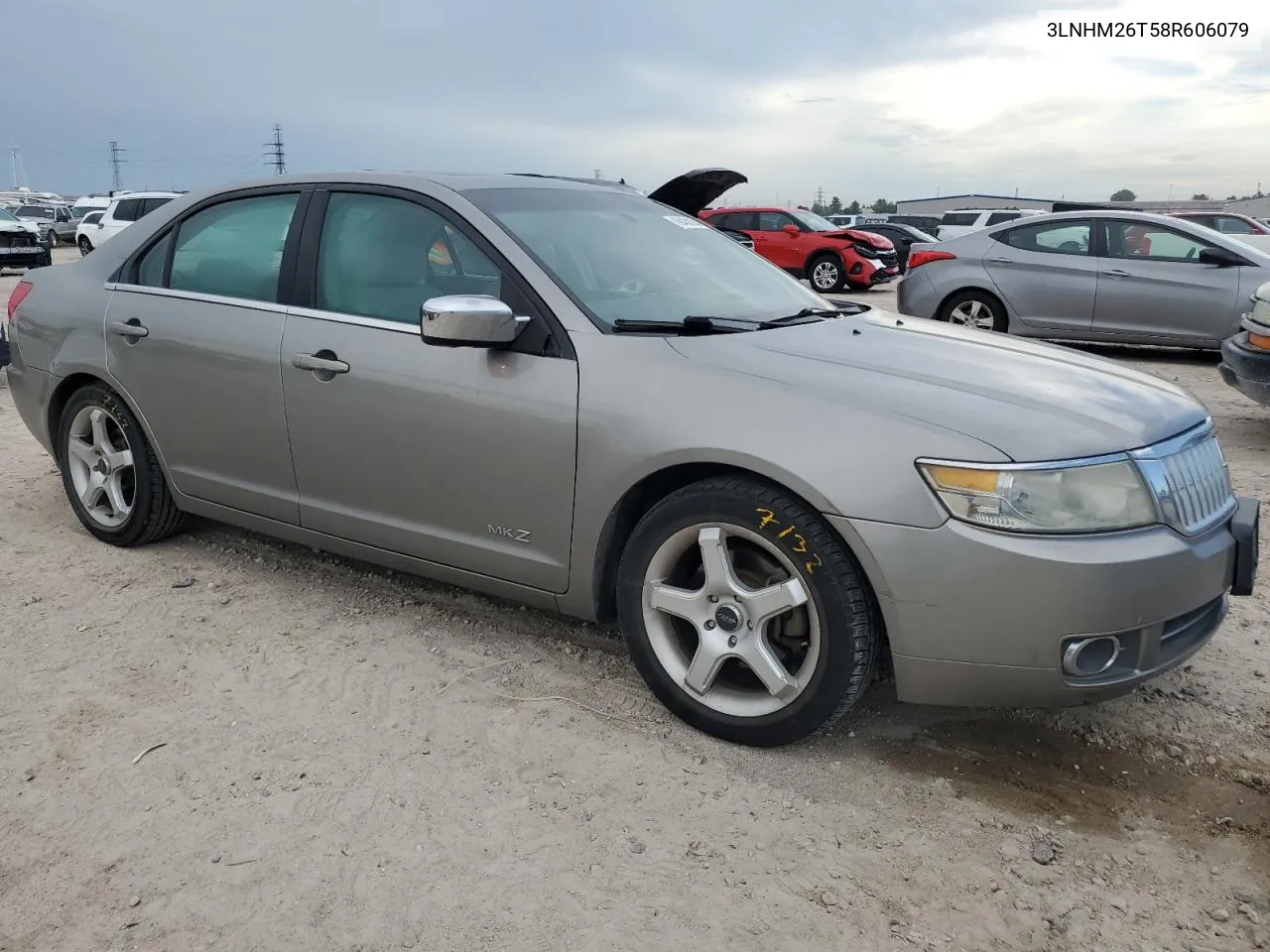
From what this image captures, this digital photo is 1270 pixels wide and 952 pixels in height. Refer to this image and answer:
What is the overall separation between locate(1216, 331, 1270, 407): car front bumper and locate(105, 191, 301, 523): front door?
5.44 meters

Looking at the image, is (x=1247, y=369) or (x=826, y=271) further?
(x=826, y=271)

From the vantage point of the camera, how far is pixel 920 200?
75312 mm

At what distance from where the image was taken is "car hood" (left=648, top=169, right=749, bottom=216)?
457 centimetres

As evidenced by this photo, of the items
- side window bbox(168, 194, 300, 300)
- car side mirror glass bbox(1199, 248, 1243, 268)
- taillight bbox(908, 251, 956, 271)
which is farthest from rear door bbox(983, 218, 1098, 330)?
side window bbox(168, 194, 300, 300)

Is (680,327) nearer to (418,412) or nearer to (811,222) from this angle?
(418,412)

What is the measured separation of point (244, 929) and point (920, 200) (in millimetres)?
79194

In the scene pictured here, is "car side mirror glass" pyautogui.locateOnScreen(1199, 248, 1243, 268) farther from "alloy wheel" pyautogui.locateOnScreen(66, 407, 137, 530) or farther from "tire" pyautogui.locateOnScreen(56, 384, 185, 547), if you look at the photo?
"alloy wheel" pyautogui.locateOnScreen(66, 407, 137, 530)

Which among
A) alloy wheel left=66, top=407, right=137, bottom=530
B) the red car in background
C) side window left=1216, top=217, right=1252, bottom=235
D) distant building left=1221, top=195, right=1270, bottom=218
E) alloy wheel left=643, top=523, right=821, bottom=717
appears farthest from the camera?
distant building left=1221, top=195, right=1270, bottom=218

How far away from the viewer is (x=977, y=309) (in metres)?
10.1

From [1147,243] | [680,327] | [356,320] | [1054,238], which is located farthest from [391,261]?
[1147,243]

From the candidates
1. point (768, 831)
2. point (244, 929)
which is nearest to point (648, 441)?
point (768, 831)

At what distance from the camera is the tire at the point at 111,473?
4.23 m

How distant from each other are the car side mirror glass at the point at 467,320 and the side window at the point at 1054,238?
832 cm

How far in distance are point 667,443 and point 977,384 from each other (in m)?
0.85
